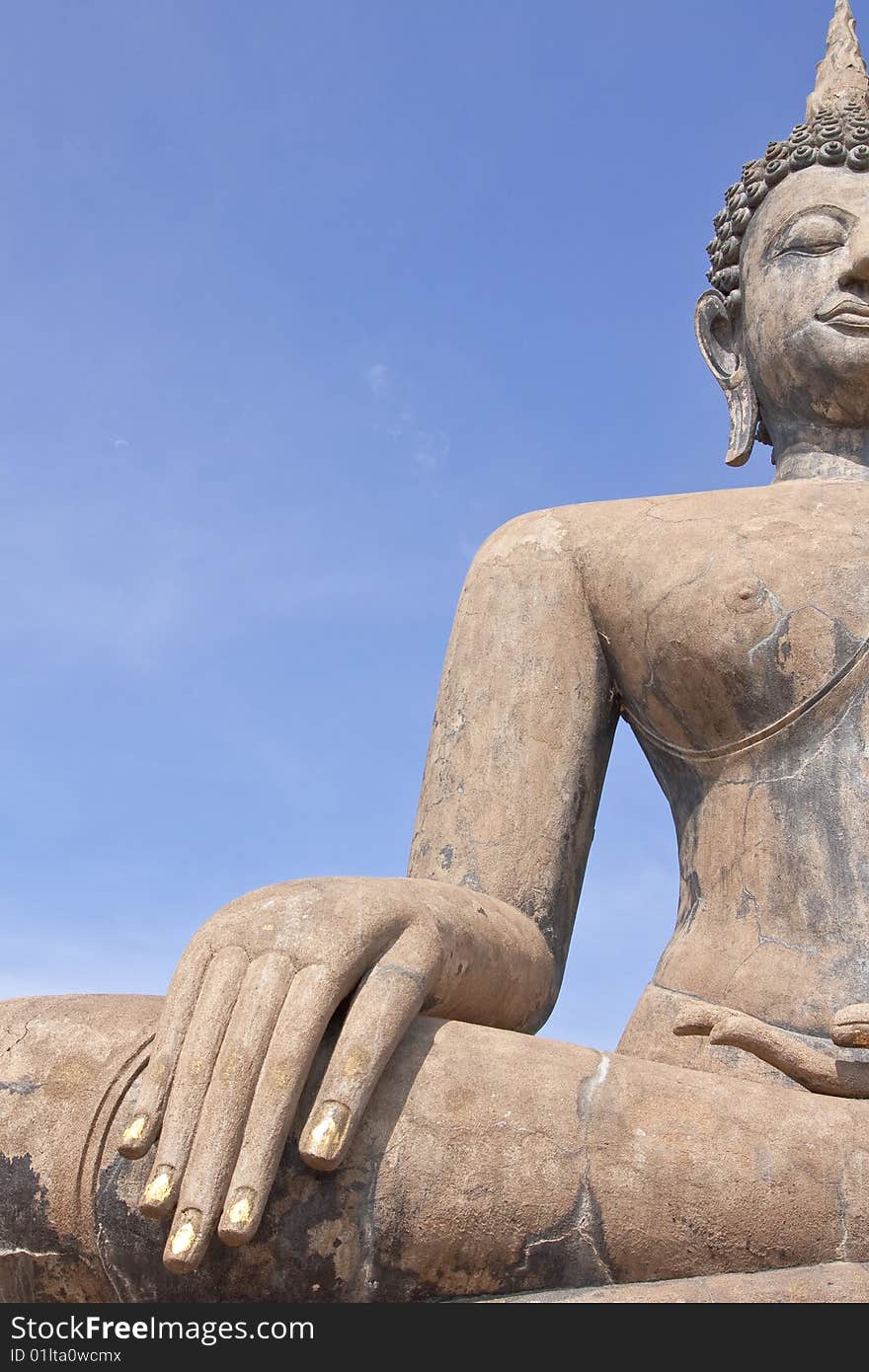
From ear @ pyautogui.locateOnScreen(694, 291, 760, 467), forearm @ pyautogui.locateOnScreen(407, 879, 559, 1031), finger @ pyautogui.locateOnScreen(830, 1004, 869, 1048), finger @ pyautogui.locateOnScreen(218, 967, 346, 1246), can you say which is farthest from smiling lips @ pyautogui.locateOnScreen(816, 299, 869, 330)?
finger @ pyautogui.locateOnScreen(218, 967, 346, 1246)

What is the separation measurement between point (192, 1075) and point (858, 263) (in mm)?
3279

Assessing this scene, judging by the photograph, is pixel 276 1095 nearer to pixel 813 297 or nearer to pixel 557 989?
pixel 557 989

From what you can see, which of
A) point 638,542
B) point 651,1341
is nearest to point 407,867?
→ point 638,542

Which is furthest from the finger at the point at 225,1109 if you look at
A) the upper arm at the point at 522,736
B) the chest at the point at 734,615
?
the chest at the point at 734,615

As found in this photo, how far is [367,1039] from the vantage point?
3.47 meters

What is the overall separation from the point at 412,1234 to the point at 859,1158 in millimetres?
997

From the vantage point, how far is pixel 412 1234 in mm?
3398

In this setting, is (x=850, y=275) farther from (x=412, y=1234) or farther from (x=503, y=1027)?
(x=412, y=1234)

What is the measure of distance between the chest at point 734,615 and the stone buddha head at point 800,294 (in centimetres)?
50

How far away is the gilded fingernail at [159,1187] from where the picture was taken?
3229mm

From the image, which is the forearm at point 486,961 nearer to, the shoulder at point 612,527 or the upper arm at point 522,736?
the upper arm at point 522,736

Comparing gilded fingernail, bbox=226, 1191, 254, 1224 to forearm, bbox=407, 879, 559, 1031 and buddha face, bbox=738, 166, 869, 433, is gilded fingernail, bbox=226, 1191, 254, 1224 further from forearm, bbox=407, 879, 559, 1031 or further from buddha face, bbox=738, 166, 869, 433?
buddha face, bbox=738, 166, 869, 433

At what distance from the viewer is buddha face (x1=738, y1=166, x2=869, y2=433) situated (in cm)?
516

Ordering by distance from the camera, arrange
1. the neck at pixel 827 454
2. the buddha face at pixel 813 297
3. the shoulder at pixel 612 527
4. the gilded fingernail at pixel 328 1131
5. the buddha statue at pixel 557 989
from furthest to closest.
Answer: the neck at pixel 827 454
the buddha face at pixel 813 297
the shoulder at pixel 612 527
the buddha statue at pixel 557 989
the gilded fingernail at pixel 328 1131
